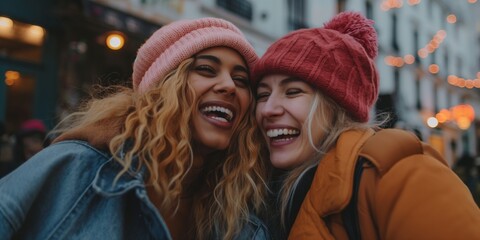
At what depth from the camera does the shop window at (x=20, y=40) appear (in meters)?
7.12

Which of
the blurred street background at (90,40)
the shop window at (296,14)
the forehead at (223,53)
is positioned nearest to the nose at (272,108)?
the forehead at (223,53)

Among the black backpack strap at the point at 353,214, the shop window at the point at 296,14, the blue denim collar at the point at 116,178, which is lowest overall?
the shop window at the point at 296,14

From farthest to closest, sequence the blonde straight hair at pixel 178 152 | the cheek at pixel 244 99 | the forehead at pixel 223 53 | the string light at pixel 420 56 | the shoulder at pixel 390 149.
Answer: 1. the string light at pixel 420 56
2. the cheek at pixel 244 99
3. the forehead at pixel 223 53
4. the blonde straight hair at pixel 178 152
5. the shoulder at pixel 390 149

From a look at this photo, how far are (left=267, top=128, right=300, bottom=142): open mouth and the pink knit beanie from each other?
45 centimetres

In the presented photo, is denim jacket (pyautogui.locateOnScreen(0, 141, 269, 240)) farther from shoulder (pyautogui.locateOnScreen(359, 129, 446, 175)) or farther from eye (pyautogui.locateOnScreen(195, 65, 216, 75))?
shoulder (pyautogui.locateOnScreen(359, 129, 446, 175))

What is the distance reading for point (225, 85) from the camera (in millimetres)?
2238

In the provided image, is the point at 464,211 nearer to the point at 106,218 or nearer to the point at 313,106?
the point at 313,106

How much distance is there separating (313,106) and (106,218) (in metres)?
1.14

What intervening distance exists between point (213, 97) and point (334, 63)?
64cm

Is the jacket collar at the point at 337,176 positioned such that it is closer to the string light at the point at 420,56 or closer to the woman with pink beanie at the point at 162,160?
the woman with pink beanie at the point at 162,160

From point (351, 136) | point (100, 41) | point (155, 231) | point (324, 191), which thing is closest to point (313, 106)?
point (351, 136)

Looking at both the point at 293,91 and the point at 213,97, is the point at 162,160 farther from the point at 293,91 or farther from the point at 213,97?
the point at 293,91

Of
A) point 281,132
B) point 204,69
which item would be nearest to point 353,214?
point 281,132

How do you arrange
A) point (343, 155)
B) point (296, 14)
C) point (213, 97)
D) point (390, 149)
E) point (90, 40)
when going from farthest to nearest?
point (296, 14) → point (90, 40) → point (213, 97) → point (343, 155) → point (390, 149)
